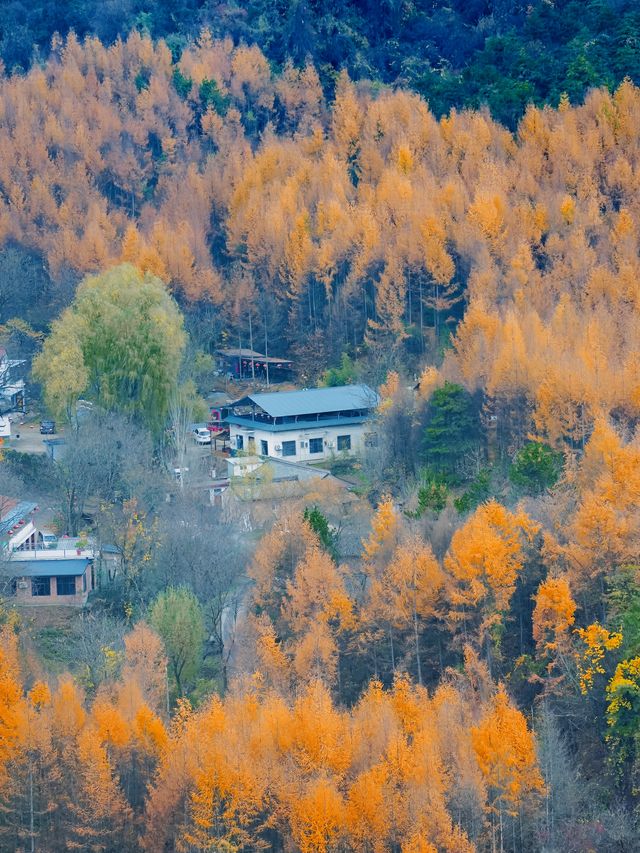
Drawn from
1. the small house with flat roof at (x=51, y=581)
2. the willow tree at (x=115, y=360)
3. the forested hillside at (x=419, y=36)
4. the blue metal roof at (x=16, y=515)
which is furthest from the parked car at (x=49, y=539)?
the forested hillside at (x=419, y=36)

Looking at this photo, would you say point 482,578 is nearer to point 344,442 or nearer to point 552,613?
point 552,613

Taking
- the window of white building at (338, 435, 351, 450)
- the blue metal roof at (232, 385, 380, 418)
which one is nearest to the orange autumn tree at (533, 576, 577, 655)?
the window of white building at (338, 435, 351, 450)

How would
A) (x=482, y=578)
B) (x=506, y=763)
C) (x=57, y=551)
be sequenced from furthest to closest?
(x=57, y=551) < (x=482, y=578) < (x=506, y=763)

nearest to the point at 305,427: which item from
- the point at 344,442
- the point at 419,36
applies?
the point at 344,442

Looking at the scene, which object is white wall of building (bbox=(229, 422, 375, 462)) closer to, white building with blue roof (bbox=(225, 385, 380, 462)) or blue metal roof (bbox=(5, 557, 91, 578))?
white building with blue roof (bbox=(225, 385, 380, 462))

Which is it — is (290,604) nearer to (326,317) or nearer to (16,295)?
(326,317)

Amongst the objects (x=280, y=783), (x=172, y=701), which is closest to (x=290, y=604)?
(x=172, y=701)

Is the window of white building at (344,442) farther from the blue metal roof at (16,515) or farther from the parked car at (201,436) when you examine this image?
the blue metal roof at (16,515)

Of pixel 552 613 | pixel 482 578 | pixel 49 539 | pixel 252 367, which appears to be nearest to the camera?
pixel 552 613
